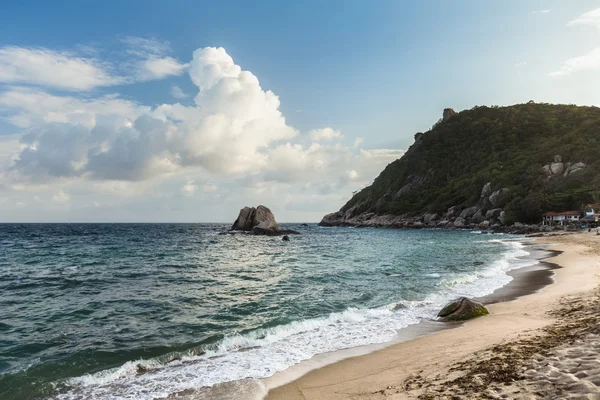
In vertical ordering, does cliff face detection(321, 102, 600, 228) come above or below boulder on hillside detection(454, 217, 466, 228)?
above

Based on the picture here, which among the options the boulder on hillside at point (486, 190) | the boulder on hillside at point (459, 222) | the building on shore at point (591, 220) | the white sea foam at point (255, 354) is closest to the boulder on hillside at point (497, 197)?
the boulder on hillside at point (486, 190)

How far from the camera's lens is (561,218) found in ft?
311

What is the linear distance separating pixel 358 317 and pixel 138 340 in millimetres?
9338

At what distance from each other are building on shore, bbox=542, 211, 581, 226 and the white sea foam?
97702 mm

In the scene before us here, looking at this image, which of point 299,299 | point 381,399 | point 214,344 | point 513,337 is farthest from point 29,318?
point 513,337

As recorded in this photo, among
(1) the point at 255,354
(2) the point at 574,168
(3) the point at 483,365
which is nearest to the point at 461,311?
(3) the point at 483,365

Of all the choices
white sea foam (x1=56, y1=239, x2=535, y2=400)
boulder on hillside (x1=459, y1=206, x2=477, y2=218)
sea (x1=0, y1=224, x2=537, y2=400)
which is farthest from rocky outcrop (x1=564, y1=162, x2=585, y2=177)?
white sea foam (x1=56, y1=239, x2=535, y2=400)

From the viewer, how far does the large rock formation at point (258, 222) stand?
92.2 meters

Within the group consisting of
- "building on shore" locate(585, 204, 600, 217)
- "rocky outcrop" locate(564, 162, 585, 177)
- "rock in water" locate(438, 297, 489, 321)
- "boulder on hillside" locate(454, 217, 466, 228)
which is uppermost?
"rocky outcrop" locate(564, 162, 585, 177)

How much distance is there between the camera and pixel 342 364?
1054 cm

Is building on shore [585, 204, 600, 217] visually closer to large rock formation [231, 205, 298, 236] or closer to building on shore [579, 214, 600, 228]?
building on shore [579, 214, 600, 228]

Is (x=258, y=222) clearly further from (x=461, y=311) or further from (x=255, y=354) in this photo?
(x=255, y=354)

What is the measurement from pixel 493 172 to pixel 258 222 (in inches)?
3752

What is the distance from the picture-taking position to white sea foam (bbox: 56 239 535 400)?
9.27 metres
